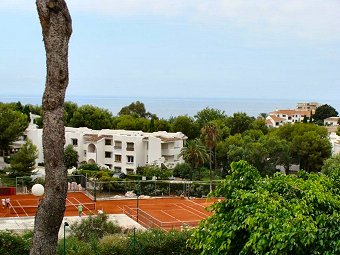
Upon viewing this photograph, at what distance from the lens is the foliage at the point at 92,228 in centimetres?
1998

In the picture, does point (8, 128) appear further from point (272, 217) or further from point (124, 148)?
point (272, 217)

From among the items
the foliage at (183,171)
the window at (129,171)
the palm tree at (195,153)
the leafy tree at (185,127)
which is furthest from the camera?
the leafy tree at (185,127)

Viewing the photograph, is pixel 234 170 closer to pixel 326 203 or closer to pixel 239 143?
pixel 326 203

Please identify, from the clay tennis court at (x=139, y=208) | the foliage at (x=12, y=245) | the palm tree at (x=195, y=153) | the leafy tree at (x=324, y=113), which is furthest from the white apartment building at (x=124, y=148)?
the leafy tree at (x=324, y=113)

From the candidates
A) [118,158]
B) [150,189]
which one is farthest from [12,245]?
[118,158]

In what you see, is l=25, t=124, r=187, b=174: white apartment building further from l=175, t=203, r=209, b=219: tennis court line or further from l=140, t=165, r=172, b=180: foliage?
l=175, t=203, r=209, b=219: tennis court line

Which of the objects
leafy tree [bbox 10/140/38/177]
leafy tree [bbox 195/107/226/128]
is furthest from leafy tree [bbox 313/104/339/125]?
leafy tree [bbox 10/140/38/177]

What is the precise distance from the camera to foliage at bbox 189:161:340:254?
7.54 metres

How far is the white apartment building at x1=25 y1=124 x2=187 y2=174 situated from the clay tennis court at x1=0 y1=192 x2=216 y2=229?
1179 cm

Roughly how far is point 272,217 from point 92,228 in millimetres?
13781

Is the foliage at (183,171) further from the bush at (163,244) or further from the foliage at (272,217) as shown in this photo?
the foliage at (272,217)

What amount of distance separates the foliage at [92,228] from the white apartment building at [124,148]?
25.1m

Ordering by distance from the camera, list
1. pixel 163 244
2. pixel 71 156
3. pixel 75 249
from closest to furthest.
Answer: pixel 75 249, pixel 163 244, pixel 71 156

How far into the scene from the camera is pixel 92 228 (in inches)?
813
